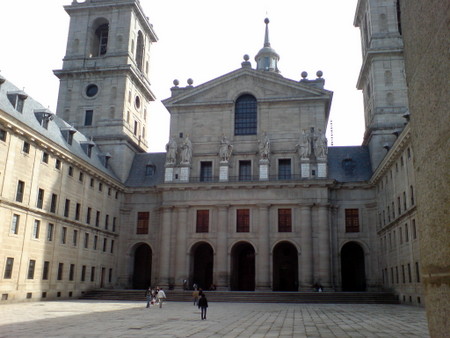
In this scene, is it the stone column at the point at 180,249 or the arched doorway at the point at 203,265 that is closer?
the stone column at the point at 180,249

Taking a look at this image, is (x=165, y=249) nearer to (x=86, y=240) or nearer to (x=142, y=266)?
(x=142, y=266)

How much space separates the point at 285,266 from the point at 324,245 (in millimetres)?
6603

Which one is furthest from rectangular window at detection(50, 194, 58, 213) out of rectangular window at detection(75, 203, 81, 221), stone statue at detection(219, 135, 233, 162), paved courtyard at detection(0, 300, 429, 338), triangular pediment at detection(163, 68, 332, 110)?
triangular pediment at detection(163, 68, 332, 110)

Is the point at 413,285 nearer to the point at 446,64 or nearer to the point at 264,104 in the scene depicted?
the point at 264,104

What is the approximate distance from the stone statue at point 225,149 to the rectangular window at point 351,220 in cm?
1478

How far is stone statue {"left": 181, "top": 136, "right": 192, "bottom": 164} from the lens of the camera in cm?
5359

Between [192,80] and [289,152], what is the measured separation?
15992 mm

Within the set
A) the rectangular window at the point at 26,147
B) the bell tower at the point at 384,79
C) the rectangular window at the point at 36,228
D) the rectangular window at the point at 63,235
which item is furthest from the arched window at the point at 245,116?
the rectangular window at the point at 36,228

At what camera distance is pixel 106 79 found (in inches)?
2334

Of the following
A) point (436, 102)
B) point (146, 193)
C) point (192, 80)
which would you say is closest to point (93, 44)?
point (192, 80)

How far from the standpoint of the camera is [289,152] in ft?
173

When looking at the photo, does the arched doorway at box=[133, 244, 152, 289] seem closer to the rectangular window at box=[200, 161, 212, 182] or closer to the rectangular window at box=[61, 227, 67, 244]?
the rectangular window at box=[200, 161, 212, 182]

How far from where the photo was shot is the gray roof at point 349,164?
52.6m

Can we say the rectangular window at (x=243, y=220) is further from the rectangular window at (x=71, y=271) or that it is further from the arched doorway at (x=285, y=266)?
the rectangular window at (x=71, y=271)
